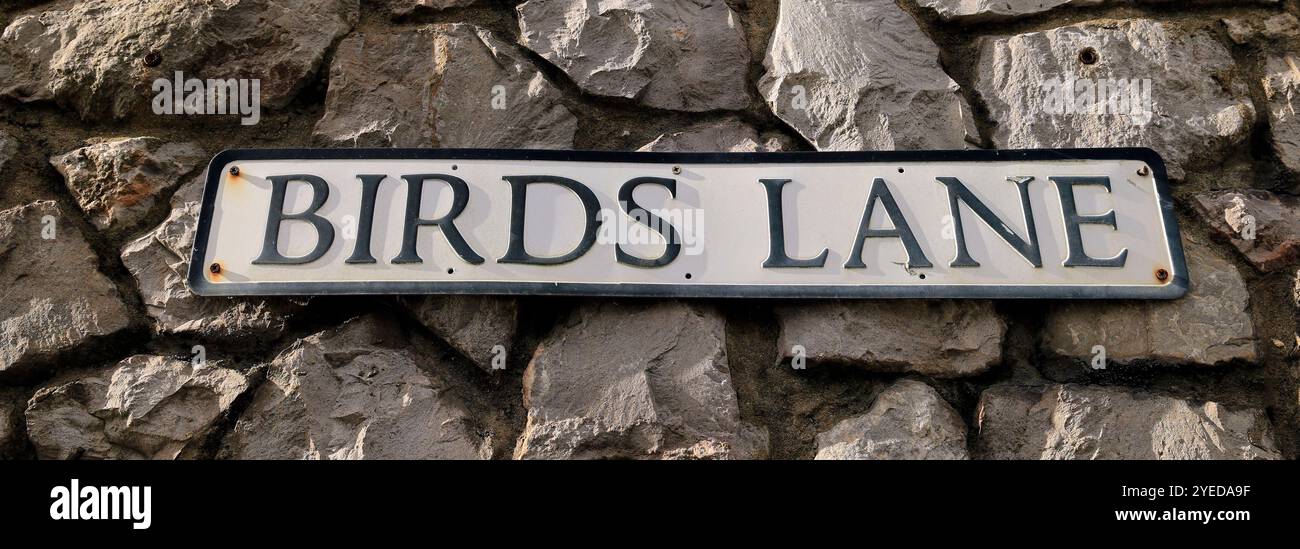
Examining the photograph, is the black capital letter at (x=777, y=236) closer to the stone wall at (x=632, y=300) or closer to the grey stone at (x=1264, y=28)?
the stone wall at (x=632, y=300)

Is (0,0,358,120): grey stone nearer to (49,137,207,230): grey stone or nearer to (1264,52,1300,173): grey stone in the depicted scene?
(49,137,207,230): grey stone

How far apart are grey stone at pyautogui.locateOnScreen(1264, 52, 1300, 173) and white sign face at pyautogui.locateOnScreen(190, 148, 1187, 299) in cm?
23

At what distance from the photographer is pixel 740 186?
1.42m

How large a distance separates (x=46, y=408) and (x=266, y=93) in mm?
560

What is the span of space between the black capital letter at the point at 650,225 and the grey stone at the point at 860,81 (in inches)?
9.7

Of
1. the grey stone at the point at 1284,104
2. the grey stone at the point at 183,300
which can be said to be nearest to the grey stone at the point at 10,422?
the grey stone at the point at 183,300

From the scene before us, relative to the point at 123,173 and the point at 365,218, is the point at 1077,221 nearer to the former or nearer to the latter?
the point at 365,218

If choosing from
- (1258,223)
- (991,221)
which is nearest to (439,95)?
(991,221)

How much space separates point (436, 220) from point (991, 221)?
774mm

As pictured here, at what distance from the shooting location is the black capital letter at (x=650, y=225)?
1.36 meters

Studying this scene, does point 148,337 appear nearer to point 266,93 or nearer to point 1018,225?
point 266,93

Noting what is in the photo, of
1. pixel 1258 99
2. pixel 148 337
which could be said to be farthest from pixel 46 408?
pixel 1258 99

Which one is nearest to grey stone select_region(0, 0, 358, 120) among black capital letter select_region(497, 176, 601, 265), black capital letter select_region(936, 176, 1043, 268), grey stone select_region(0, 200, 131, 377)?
grey stone select_region(0, 200, 131, 377)

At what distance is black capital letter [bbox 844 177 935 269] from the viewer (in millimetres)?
1353
